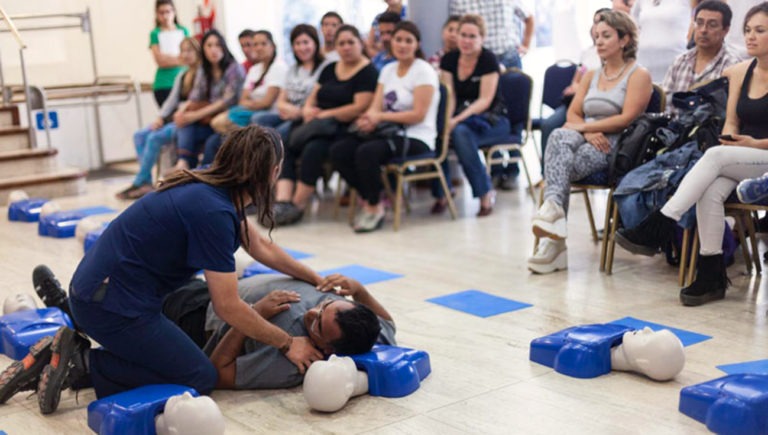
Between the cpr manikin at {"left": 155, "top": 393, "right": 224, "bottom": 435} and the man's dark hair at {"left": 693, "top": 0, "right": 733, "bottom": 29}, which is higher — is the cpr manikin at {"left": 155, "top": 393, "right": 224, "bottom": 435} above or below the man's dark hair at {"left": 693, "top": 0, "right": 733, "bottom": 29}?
below

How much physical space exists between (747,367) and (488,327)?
0.96m

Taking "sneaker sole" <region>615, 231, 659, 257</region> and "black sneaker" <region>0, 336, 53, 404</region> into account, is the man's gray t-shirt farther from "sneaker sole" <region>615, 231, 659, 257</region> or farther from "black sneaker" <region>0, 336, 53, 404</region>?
"sneaker sole" <region>615, 231, 659, 257</region>

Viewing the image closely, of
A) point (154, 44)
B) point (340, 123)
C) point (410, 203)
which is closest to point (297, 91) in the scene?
point (340, 123)

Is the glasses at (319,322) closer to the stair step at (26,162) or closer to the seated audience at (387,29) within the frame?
the seated audience at (387,29)

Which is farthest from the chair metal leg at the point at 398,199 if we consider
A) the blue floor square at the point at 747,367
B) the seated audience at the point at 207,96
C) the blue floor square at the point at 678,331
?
the blue floor square at the point at 747,367

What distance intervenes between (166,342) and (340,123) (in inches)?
133

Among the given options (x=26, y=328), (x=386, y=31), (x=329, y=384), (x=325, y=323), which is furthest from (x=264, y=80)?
(x=329, y=384)

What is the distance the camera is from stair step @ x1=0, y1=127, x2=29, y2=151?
7.99 metres

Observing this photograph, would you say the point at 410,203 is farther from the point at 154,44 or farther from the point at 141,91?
the point at 141,91

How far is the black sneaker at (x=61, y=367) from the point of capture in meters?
2.78

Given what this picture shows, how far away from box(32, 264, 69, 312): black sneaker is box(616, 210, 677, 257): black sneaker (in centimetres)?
231

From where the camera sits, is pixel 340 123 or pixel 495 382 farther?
pixel 340 123

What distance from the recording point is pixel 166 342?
2744mm

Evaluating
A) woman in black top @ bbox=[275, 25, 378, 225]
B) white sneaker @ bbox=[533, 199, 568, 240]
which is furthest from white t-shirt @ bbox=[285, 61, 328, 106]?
white sneaker @ bbox=[533, 199, 568, 240]
